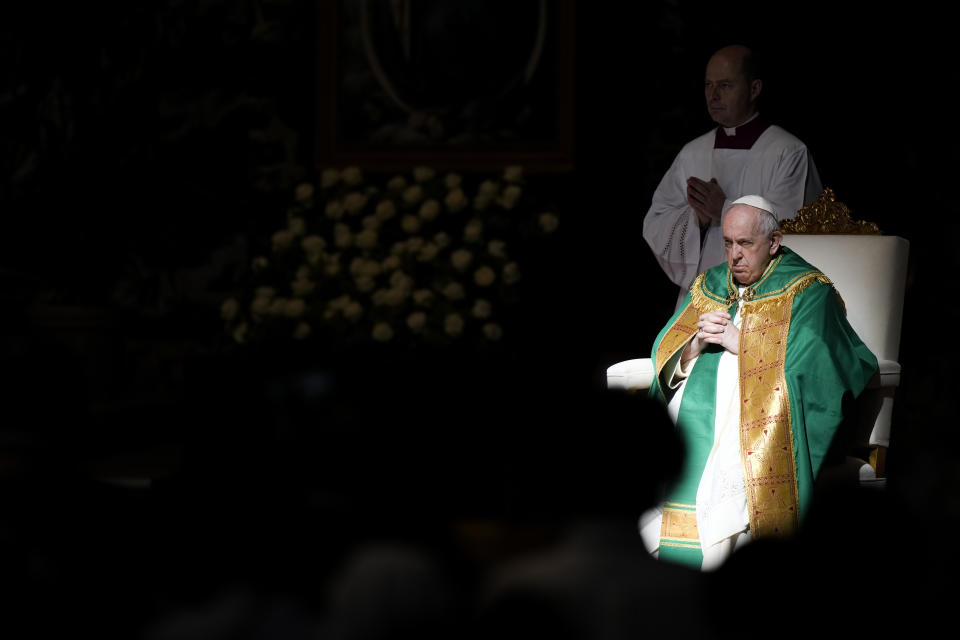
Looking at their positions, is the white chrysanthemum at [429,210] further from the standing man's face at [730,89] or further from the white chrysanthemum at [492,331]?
the standing man's face at [730,89]

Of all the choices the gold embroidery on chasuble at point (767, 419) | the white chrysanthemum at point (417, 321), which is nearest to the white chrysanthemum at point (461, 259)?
the white chrysanthemum at point (417, 321)

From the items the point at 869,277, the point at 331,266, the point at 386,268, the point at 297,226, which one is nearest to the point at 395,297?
the point at 386,268

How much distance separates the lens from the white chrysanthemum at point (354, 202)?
502 centimetres

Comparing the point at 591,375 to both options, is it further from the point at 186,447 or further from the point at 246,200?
the point at 186,447

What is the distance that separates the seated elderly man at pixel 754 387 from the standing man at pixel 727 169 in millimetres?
1217

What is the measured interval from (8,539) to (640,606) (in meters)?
0.45

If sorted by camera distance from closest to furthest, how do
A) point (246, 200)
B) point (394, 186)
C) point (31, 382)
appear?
point (31, 382) < point (394, 186) < point (246, 200)

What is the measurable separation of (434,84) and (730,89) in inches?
75.6

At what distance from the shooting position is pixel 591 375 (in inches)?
205

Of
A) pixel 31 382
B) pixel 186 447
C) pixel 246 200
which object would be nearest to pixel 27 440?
pixel 186 447

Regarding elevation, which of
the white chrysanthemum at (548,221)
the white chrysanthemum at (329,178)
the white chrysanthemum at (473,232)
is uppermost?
the white chrysanthemum at (329,178)

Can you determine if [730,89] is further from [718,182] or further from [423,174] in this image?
[423,174]

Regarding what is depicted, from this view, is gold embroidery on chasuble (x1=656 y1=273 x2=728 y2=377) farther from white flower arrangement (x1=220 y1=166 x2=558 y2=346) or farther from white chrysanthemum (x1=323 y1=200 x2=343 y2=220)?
white chrysanthemum (x1=323 y1=200 x2=343 y2=220)

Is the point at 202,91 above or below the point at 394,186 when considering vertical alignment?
above
